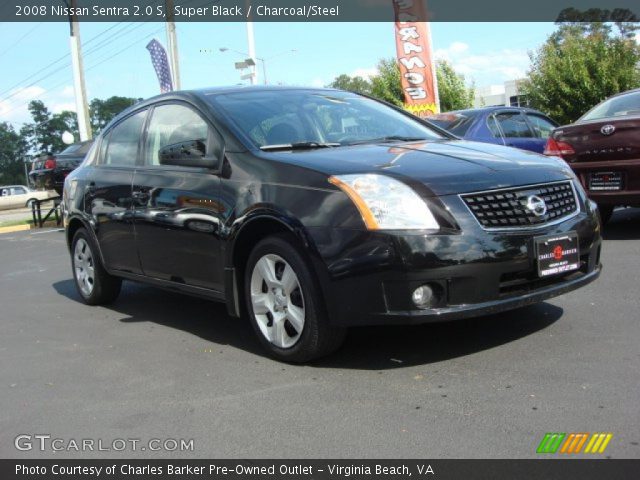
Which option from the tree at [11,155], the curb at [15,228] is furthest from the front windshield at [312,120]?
the tree at [11,155]

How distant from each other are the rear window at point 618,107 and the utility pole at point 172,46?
48.6 feet

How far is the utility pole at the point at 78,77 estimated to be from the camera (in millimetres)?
23719

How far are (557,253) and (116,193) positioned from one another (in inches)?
136

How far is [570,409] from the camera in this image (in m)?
3.17

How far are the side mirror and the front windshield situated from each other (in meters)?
0.29

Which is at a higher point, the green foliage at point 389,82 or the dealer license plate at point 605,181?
the green foliage at point 389,82

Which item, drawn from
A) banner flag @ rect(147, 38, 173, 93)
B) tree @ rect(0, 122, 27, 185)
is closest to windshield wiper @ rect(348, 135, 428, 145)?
banner flag @ rect(147, 38, 173, 93)

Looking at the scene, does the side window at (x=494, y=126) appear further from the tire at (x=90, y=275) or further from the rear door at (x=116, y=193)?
the tire at (x=90, y=275)

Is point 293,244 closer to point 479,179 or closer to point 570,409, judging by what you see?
point 479,179

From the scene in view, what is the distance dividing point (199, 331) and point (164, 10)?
61.2 feet

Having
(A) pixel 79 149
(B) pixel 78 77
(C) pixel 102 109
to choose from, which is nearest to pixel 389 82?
(B) pixel 78 77

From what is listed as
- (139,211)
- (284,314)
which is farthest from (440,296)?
(139,211)
